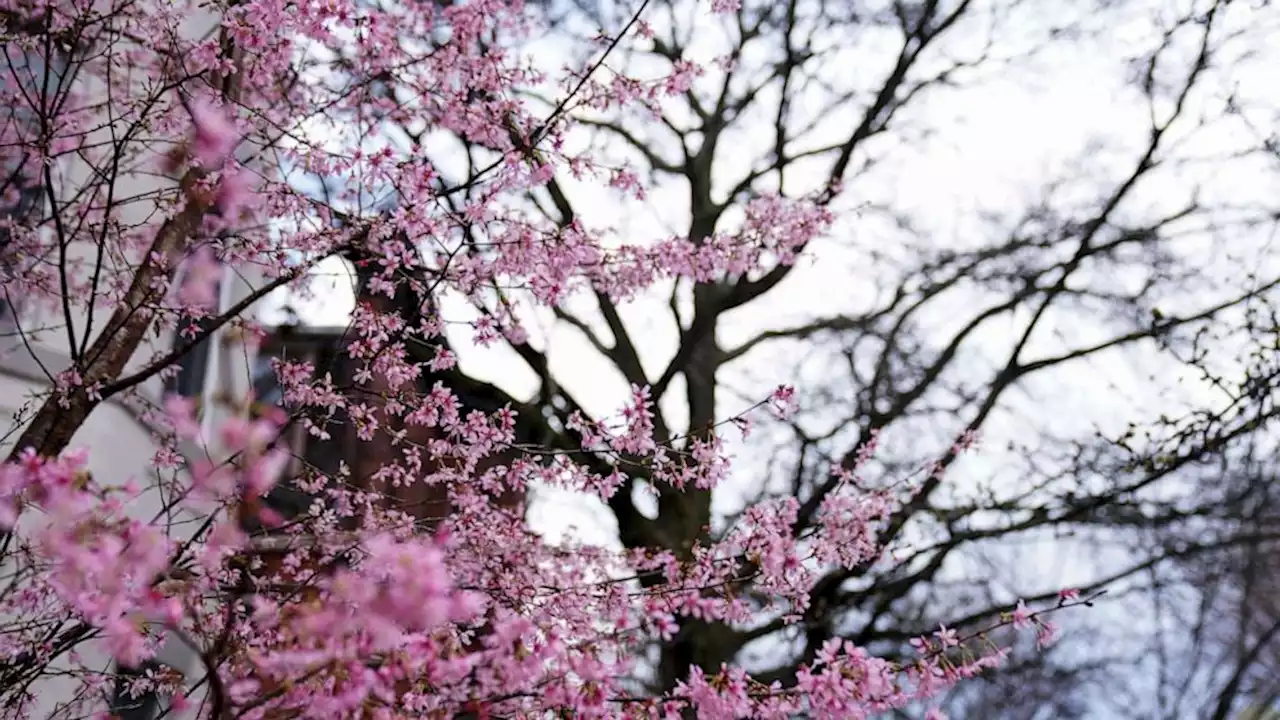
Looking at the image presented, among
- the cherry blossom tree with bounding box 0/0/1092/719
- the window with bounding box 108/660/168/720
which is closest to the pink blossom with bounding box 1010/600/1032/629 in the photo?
the cherry blossom tree with bounding box 0/0/1092/719

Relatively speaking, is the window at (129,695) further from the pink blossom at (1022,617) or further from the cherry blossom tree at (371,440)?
the pink blossom at (1022,617)

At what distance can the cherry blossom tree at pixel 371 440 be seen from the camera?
224 cm

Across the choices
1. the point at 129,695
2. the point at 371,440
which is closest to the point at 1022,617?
the point at 371,440

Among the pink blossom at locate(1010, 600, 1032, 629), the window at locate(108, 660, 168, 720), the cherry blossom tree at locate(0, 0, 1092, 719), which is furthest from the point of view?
the window at locate(108, 660, 168, 720)

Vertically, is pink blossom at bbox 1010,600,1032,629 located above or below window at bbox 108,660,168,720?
below

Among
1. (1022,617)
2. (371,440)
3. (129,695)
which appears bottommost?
(1022,617)

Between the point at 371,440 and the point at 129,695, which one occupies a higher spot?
the point at 371,440

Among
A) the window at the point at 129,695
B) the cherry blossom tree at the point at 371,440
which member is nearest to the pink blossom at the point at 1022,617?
the cherry blossom tree at the point at 371,440

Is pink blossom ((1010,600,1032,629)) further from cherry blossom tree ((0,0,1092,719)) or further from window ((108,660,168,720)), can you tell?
window ((108,660,168,720))

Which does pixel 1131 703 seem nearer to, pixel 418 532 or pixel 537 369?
pixel 537 369

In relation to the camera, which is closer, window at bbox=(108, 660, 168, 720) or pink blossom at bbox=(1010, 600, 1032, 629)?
pink blossom at bbox=(1010, 600, 1032, 629)

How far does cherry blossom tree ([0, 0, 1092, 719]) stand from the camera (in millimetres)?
2238

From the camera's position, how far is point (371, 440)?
13.3 ft

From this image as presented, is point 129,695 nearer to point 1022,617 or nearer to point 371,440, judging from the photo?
point 371,440
